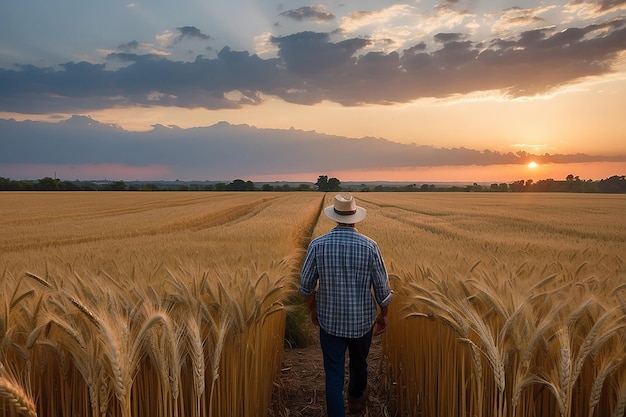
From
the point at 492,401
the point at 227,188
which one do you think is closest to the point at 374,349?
the point at 492,401

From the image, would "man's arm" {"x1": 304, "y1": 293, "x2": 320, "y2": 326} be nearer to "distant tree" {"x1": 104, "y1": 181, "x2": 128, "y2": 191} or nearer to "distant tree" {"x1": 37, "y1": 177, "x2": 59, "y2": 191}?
"distant tree" {"x1": 37, "y1": 177, "x2": 59, "y2": 191}

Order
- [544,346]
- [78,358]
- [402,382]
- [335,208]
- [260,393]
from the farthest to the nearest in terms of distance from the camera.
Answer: [402,382] < [335,208] < [260,393] < [544,346] < [78,358]

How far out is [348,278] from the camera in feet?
12.9

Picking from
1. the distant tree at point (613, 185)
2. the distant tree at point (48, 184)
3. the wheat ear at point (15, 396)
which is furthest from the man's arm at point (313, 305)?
the distant tree at point (48, 184)

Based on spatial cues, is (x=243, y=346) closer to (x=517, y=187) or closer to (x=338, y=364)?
(x=338, y=364)

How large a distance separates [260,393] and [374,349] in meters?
3.48

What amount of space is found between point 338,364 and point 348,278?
732 millimetres

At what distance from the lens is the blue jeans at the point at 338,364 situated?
3.91m

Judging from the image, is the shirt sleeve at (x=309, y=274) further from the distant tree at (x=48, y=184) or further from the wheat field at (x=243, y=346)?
the distant tree at (x=48, y=184)

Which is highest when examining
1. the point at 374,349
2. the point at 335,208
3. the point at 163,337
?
the point at 335,208

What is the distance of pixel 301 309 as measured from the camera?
7.36 metres

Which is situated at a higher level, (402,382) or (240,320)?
(240,320)

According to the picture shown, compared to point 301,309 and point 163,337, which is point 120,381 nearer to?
point 163,337

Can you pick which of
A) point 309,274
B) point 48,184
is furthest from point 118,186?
point 309,274
